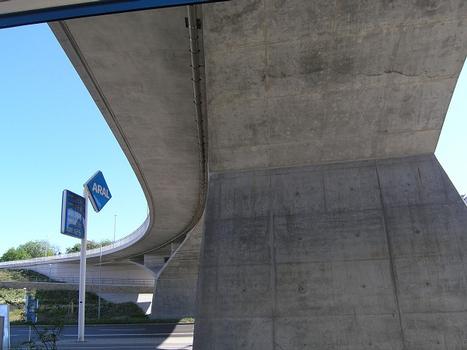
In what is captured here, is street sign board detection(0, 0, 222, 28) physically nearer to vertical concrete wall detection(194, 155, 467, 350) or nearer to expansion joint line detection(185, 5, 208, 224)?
expansion joint line detection(185, 5, 208, 224)

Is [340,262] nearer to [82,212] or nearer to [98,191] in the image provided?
[82,212]

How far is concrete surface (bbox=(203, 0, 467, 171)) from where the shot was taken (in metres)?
7.57

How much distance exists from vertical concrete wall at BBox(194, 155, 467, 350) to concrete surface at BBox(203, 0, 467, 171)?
2.03ft

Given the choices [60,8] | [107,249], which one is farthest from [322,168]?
[107,249]

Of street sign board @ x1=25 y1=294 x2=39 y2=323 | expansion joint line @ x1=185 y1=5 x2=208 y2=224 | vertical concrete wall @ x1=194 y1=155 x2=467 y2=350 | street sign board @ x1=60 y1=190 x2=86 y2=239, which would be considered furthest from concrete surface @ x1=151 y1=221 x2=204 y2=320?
vertical concrete wall @ x1=194 y1=155 x2=467 y2=350

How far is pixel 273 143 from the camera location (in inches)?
367

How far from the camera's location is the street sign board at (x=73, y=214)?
17.7 meters

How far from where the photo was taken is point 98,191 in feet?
70.0

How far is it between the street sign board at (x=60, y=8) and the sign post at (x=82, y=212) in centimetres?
1427

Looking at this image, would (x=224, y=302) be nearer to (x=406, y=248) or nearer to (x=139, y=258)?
(x=406, y=248)

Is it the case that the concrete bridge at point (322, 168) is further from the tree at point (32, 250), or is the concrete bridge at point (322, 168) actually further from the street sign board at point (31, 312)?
the tree at point (32, 250)

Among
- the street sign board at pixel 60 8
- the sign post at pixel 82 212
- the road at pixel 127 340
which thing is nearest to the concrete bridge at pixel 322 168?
the street sign board at pixel 60 8

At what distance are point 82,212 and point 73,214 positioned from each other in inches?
27.6

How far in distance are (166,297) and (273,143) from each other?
30.9 metres
